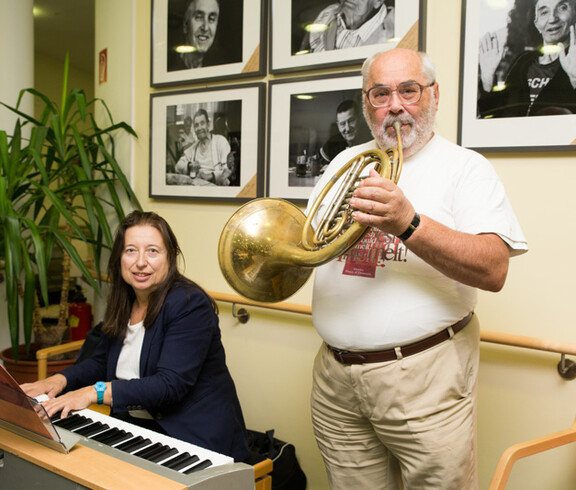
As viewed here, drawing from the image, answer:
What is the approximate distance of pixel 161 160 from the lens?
260cm

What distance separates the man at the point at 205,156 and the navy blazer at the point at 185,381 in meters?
0.93

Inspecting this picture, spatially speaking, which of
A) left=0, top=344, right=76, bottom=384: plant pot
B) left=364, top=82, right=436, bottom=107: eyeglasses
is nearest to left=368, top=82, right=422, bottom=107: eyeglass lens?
left=364, top=82, right=436, bottom=107: eyeglasses

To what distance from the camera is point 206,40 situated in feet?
7.93

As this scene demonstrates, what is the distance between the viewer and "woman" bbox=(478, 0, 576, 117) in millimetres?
1634

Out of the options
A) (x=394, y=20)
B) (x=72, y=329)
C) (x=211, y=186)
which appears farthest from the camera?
(x=72, y=329)

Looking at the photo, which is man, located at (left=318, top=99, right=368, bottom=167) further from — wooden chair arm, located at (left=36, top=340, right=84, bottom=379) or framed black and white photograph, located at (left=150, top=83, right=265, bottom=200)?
wooden chair arm, located at (left=36, top=340, right=84, bottom=379)

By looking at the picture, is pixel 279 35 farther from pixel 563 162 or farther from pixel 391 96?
pixel 563 162

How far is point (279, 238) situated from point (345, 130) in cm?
88

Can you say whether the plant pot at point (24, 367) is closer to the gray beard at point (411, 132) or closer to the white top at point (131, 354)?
the white top at point (131, 354)

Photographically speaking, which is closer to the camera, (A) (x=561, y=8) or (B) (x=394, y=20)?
(A) (x=561, y=8)

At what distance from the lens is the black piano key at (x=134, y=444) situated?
1192 mm

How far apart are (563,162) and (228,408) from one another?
124cm

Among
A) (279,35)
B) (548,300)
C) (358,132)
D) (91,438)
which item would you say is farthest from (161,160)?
(548,300)

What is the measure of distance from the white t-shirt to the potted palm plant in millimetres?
1320
